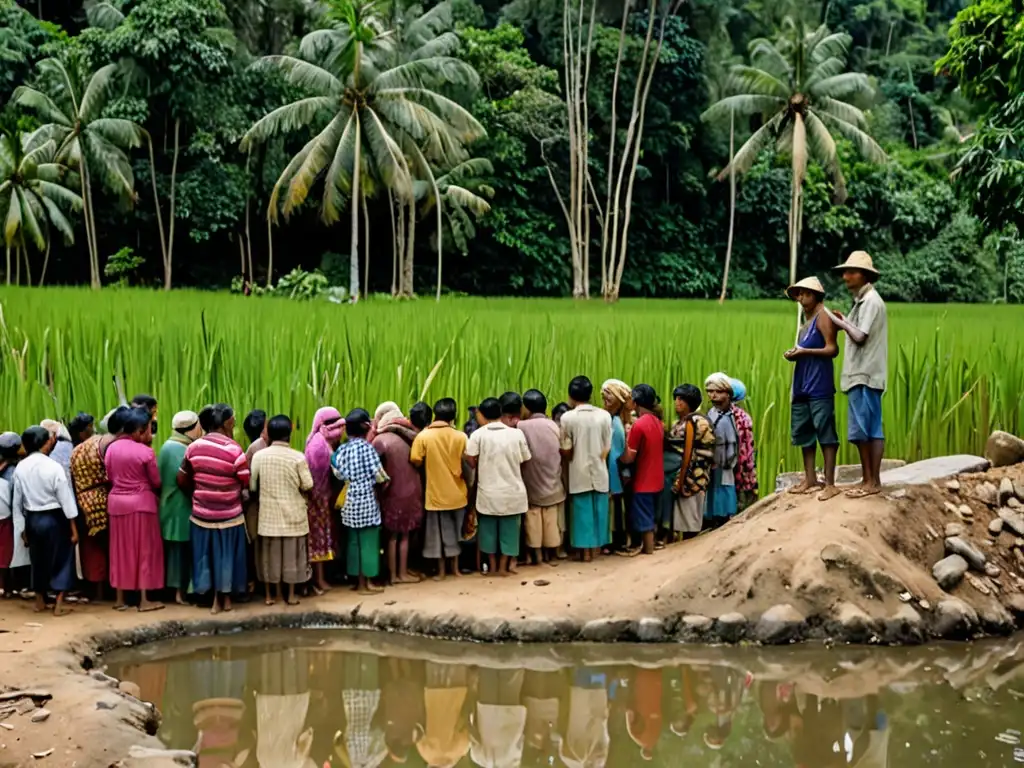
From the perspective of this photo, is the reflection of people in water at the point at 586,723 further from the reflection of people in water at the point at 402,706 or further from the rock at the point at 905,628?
the rock at the point at 905,628

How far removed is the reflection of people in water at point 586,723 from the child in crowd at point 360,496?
1.61 metres

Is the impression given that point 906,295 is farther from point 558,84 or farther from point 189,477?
point 189,477

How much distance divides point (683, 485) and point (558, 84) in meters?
27.2

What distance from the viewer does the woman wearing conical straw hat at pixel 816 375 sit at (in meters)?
6.14

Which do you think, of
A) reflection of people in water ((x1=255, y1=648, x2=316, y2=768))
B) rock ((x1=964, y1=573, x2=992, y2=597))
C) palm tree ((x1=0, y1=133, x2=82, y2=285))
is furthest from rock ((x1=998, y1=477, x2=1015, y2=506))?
Result: palm tree ((x1=0, y1=133, x2=82, y2=285))

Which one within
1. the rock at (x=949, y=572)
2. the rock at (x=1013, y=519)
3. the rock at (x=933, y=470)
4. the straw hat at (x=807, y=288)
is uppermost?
the straw hat at (x=807, y=288)

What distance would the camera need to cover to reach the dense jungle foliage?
24.1 m

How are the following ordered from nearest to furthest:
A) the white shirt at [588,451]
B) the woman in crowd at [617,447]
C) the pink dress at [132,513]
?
the pink dress at [132,513] → the white shirt at [588,451] → the woman in crowd at [617,447]

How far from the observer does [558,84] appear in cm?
3219

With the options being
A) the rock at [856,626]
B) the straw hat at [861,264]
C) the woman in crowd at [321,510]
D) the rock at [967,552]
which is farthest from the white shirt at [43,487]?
the rock at [967,552]

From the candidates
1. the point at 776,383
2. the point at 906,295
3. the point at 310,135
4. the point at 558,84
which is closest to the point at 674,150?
the point at 558,84

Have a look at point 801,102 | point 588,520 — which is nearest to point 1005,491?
point 588,520

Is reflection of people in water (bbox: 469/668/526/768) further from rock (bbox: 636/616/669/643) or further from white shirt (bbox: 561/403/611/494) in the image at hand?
white shirt (bbox: 561/403/611/494)

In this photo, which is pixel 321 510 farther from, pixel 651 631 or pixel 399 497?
pixel 651 631
